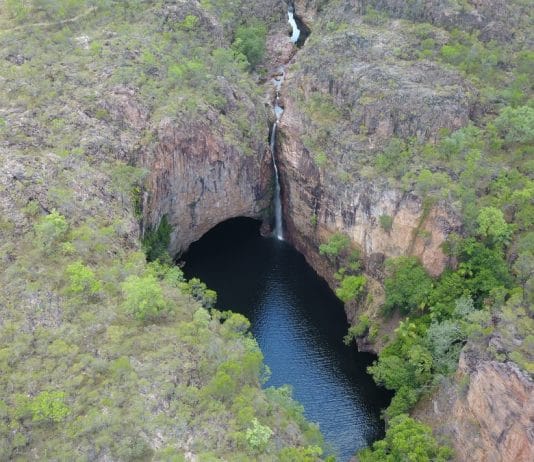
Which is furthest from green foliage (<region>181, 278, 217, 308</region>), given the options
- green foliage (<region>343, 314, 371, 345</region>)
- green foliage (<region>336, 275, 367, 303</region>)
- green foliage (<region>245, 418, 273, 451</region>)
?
green foliage (<region>245, 418, 273, 451</region>)

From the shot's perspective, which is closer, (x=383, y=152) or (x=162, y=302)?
(x=162, y=302)

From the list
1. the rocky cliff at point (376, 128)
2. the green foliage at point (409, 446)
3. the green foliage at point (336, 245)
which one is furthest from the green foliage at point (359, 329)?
the green foliage at point (409, 446)

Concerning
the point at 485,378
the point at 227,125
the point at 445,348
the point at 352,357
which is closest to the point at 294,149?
the point at 227,125

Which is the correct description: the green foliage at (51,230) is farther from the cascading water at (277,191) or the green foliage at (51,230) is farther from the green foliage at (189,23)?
the green foliage at (189,23)

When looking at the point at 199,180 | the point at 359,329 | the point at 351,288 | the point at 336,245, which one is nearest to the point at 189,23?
the point at 199,180

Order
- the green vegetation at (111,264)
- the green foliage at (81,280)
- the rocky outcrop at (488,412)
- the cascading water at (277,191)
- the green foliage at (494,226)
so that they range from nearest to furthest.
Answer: the green vegetation at (111,264) < the rocky outcrop at (488,412) < the green foliage at (81,280) < the green foliage at (494,226) < the cascading water at (277,191)

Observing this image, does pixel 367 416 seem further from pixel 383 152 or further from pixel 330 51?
pixel 330 51

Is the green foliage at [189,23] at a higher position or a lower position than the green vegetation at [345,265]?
higher
